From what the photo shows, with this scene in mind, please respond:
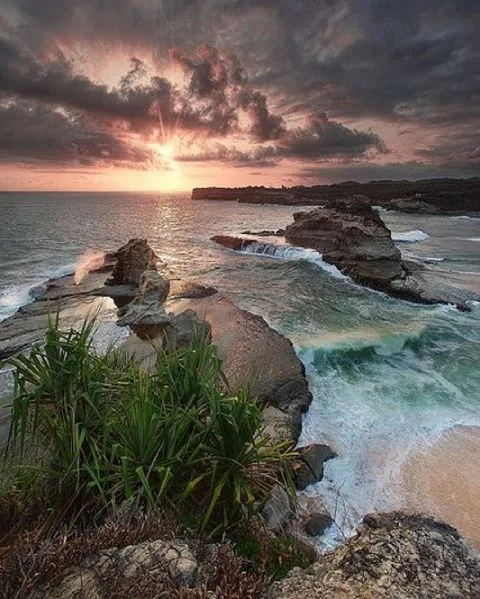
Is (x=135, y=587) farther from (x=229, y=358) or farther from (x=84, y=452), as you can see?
(x=229, y=358)

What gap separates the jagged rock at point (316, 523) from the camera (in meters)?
6.41

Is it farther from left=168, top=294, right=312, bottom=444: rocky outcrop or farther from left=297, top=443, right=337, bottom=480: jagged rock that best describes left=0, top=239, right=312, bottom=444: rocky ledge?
left=297, top=443, right=337, bottom=480: jagged rock

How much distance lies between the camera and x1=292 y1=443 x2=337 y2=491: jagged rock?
7602 mm

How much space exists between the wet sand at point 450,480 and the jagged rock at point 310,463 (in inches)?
65.7

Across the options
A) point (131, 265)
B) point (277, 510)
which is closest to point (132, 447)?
point (277, 510)

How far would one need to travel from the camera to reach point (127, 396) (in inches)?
176

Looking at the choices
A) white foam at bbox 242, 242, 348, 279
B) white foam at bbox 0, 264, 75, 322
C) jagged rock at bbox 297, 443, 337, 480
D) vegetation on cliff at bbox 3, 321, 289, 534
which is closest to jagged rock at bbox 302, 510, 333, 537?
A: jagged rock at bbox 297, 443, 337, 480

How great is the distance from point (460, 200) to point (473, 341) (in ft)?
325

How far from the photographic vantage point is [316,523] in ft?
21.4

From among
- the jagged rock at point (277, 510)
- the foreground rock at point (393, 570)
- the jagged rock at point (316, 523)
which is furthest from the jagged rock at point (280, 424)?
the foreground rock at point (393, 570)

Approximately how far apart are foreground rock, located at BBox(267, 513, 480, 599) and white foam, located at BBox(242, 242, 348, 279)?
2470 cm

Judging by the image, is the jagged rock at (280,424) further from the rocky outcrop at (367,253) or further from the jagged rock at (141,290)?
the rocky outcrop at (367,253)

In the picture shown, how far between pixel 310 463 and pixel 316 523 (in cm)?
155

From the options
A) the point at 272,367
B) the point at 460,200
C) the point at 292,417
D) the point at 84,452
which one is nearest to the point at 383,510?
the point at 292,417
